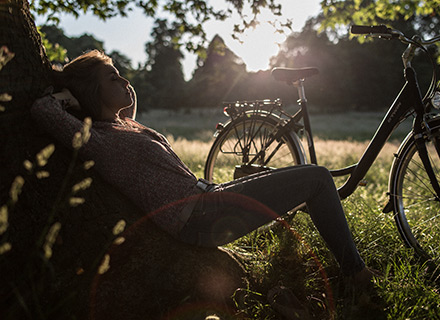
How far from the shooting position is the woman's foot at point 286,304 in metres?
1.91

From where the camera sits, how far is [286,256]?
2.53 metres

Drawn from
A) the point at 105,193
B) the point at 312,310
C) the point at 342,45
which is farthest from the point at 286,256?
the point at 342,45

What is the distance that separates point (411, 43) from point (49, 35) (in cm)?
4225

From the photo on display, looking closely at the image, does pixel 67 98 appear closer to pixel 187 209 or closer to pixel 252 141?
pixel 187 209

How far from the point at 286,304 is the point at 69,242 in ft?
4.15

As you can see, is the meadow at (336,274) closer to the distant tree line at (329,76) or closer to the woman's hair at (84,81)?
the woman's hair at (84,81)

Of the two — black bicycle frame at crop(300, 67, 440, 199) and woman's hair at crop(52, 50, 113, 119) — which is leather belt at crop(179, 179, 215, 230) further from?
black bicycle frame at crop(300, 67, 440, 199)

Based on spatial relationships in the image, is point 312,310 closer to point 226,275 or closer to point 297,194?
point 226,275

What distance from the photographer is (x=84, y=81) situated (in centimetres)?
222

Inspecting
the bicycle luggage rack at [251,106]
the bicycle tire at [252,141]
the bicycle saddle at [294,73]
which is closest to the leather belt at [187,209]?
the bicycle tire at [252,141]

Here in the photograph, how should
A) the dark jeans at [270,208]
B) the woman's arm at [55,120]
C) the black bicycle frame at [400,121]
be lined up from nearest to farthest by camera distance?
the woman's arm at [55,120] < the dark jeans at [270,208] < the black bicycle frame at [400,121]

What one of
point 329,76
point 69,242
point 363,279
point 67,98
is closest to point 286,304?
point 363,279

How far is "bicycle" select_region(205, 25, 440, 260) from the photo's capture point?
8.27ft

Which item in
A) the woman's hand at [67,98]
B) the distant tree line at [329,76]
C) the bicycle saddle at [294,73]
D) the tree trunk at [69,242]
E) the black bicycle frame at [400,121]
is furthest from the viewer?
the distant tree line at [329,76]
